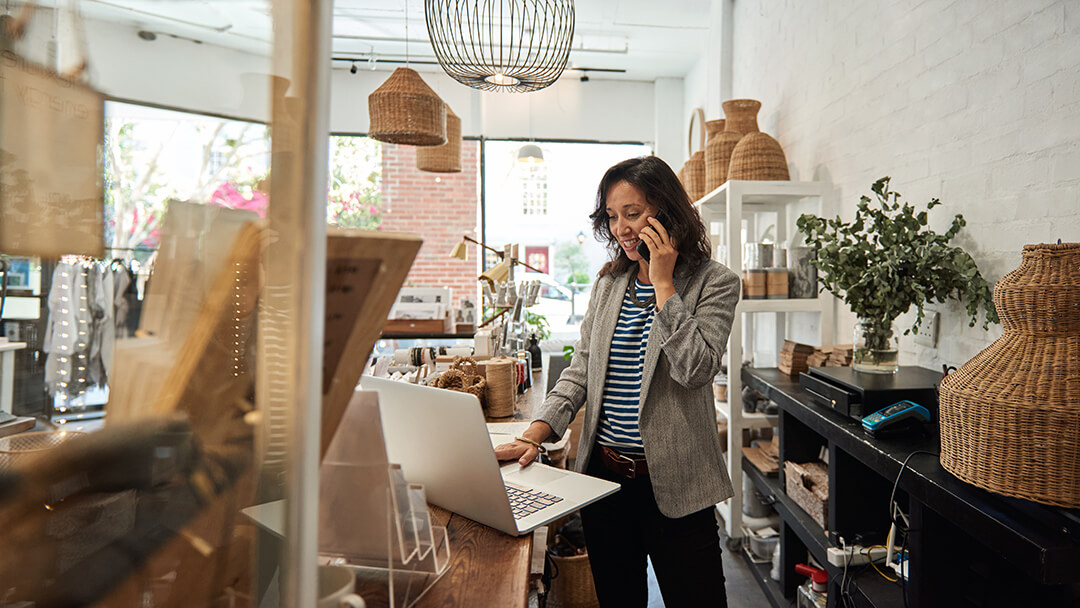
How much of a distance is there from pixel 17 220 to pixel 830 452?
192 centimetres

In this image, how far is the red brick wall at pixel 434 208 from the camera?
251 inches

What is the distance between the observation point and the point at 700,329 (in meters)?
1.51

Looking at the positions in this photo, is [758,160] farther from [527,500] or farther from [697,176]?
[527,500]

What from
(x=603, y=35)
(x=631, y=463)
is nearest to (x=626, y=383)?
(x=631, y=463)

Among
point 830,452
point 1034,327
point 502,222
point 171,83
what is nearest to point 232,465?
point 171,83

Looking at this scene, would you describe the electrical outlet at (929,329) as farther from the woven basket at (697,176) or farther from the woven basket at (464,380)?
the woven basket at (697,176)

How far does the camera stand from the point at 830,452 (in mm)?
1771

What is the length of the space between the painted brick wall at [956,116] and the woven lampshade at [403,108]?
1878 millimetres

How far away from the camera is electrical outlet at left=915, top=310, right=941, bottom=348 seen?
1926 mm

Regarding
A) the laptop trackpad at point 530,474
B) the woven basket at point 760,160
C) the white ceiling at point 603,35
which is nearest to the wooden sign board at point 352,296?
the laptop trackpad at point 530,474

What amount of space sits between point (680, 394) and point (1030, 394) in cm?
70

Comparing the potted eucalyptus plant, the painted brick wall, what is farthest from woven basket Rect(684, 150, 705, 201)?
the potted eucalyptus plant

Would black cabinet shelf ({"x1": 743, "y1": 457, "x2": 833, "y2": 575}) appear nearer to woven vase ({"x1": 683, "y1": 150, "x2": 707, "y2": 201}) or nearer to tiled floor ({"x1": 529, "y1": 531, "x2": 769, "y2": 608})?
tiled floor ({"x1": 529, "y1": 531, "x2": 769, "y2": 608})

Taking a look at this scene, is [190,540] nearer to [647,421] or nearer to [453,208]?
[647,421]
